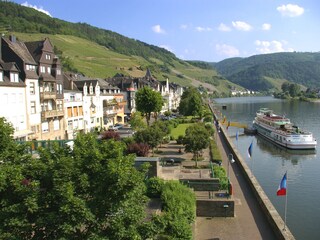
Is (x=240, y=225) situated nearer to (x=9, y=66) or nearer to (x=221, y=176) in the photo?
(x=221, y=176)

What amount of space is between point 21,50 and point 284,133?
5060 cm

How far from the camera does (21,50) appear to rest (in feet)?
151

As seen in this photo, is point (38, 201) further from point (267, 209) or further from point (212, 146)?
point (212, 146)

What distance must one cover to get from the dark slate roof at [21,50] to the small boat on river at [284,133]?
48.1 metres

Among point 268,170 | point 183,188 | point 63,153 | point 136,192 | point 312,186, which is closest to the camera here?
point 136,192

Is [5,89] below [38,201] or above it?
above

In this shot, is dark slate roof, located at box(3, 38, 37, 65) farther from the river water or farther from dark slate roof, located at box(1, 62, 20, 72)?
the river water

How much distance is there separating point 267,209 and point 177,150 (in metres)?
25.8

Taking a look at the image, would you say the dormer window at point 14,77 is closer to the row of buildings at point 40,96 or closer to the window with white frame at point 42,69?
the row of buildings at point 40,96

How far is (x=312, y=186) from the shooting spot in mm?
39594

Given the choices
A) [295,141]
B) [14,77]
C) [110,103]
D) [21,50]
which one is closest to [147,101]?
[110,103]

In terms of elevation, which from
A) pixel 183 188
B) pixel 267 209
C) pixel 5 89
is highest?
pixel 5 89

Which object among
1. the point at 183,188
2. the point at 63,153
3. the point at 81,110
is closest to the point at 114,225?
the point at 63,153

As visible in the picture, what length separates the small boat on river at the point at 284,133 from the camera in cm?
6241
